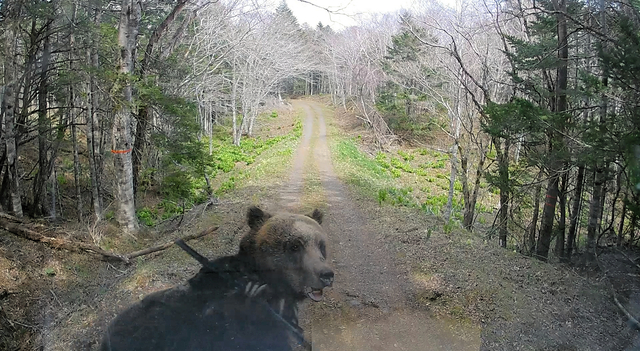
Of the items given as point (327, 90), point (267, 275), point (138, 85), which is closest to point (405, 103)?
point (327, 90)

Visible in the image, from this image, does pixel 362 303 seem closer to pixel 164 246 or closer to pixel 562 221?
pixel 164 246

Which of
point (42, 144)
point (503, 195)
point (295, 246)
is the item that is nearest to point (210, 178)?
point (295, 246)

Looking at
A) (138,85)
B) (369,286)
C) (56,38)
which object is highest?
(56,38)

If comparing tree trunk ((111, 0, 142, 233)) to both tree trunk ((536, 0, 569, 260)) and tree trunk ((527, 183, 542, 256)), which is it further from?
tree trunk ((527, 183, 542, 256))

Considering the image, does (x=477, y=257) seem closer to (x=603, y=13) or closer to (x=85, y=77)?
(x=603, y=13)

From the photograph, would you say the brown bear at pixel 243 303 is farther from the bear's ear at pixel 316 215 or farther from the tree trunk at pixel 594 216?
the tree trunk at pixel 594 216

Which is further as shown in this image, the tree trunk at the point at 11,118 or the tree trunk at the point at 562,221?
the tree trunk at the point at 562,221

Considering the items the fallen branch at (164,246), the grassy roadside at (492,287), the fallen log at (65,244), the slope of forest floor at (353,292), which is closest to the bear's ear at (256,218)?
the slope of forest floor at (353,292)

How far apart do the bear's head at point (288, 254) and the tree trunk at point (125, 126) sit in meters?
4.82

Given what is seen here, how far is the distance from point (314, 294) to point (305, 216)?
0.70 meters

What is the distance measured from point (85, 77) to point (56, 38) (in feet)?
7.61

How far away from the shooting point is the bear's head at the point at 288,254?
330 centimetres

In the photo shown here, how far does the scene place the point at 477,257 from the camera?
7613 mm

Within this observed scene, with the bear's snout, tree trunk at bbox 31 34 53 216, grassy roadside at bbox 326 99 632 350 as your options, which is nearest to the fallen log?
the bear's snout
